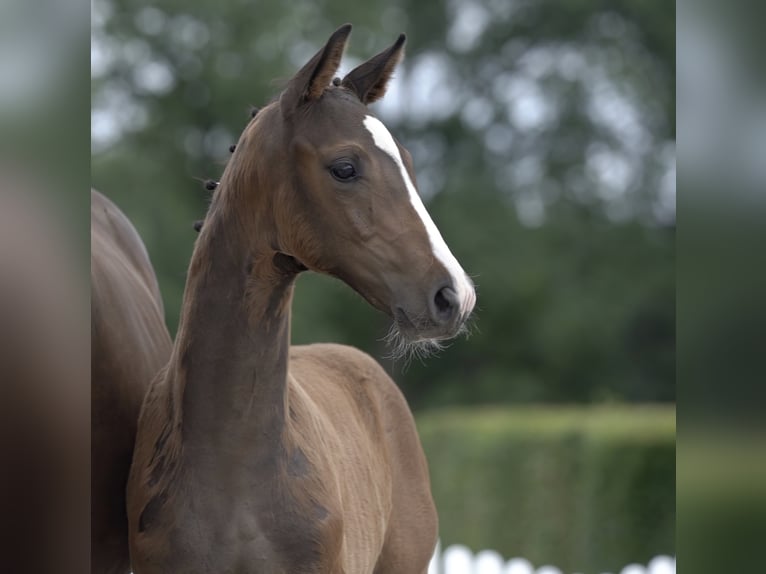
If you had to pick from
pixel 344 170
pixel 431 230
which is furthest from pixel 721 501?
pixel 344 170

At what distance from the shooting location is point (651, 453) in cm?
809

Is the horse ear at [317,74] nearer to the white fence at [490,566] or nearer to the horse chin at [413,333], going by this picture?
the horse chin at [413,333]

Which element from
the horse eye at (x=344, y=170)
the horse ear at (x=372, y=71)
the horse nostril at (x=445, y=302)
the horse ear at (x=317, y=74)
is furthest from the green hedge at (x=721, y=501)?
the horse ear at (x=372, y=71)

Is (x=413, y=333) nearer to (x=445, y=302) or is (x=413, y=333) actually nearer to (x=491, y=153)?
(x=445, y=302)

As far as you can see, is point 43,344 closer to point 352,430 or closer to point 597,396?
point 352,430

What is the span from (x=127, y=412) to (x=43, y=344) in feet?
5.44

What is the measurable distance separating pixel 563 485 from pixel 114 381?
19.8ft

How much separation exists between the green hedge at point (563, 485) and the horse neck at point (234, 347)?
5.76m

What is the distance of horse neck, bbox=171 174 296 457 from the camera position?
8.79 ft

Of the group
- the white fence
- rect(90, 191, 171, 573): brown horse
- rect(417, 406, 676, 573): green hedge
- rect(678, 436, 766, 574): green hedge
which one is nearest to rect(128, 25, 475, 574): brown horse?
rect(90, 191, 171, 573): brown horse

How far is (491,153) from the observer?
48.3 feet

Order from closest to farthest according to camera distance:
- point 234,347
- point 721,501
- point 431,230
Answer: point 721,501 → point 431,230 → point 234,347

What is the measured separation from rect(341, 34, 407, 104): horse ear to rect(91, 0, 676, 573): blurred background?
8968 millimetres

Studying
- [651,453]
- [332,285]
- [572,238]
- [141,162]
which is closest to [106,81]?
[141,162]
